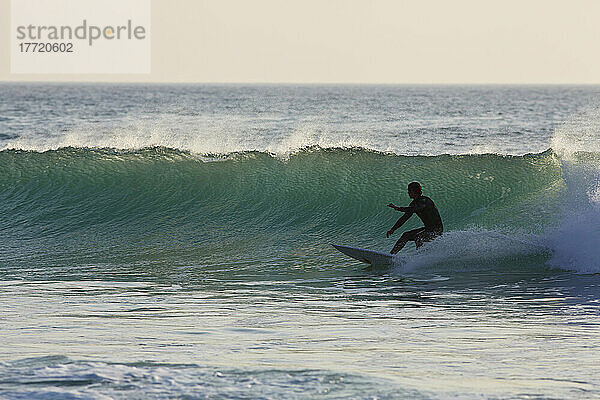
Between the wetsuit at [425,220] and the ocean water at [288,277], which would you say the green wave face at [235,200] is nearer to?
the ocean water at [288,277]

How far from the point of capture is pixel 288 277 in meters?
11.1

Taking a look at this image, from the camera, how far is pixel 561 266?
1123 cm

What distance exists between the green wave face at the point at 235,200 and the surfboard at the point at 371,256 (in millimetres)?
1573

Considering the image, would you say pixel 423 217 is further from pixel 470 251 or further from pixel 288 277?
pixel 288 277

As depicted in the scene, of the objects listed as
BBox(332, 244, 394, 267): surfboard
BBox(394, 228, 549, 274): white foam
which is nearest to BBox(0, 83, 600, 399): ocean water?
BBox(394, 228, 549, 274): white foam

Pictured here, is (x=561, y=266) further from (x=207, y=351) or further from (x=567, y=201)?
(x=207, y=351)

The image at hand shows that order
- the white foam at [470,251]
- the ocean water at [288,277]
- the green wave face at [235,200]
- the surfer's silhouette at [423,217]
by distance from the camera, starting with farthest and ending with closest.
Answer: the green wave face at [235,200]
the surfer's silhouette at [423,217]
the white foam at [470,251]
the ocean water at [288,277]

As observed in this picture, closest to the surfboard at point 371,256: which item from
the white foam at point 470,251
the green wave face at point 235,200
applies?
the white foam at point 470,251

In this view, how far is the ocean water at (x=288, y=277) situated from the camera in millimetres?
5863

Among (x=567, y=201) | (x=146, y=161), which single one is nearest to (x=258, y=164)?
(x=146, y=161)

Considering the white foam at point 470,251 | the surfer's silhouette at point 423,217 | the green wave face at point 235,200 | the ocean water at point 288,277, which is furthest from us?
the green wave face at point 235,200

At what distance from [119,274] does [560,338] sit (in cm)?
580

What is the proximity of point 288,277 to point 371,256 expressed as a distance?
1.02 meters

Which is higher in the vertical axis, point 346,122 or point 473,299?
point 346,122
